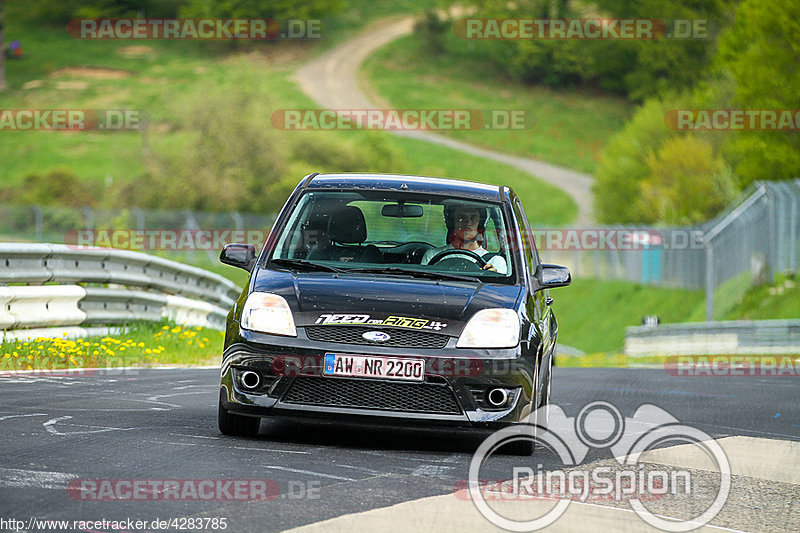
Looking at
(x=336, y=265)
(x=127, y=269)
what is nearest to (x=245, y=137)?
(x=127, y=269)

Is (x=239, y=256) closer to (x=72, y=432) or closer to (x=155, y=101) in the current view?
(x=72, y=432)

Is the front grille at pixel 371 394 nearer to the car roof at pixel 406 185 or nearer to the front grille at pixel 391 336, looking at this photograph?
the front grille at pixel 391 336

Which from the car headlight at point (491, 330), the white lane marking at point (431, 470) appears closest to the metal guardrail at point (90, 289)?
the car headlight at point (491, 330)

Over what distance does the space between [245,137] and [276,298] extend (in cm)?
5653

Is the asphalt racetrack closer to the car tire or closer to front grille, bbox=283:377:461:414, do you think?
the car tire

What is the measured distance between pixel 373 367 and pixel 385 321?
28cm

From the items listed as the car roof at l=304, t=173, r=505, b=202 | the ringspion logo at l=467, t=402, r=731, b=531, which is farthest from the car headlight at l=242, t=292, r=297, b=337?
the car roof at l=304, t=173, r=505, b=202

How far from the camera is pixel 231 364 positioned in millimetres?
7727

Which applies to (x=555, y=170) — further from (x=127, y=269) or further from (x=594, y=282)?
(x=127, y=269)

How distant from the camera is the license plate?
7.47 meters

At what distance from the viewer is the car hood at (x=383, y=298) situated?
7625mm

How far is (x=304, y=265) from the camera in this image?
27.7 feet

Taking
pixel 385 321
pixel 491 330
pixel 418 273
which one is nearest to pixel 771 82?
pixel 418 273

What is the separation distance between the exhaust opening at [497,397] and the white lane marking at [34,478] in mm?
2496
